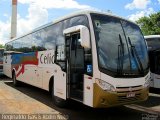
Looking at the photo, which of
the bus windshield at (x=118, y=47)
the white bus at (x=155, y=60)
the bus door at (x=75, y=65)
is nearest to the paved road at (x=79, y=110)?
the bus door at (x=75, y=65)

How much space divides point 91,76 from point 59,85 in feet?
7.51

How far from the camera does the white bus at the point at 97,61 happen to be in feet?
27.8

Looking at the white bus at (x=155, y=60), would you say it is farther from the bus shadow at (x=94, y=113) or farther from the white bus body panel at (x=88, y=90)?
the white bus body panel at (x=88, y=90)

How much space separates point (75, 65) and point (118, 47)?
170cm

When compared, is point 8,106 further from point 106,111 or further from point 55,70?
point 106,111

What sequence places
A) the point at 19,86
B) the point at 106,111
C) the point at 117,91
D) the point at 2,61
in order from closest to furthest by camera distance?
the point at 117,91 < the point at 106,111 < the point at 19,86 < the point at 2,61

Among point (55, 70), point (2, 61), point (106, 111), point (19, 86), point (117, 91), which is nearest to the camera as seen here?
point (117, 91)

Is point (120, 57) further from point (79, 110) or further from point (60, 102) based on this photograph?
point (60, 102)

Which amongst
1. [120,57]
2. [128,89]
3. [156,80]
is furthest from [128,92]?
[156,80]

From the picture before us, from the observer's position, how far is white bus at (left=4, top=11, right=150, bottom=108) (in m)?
8.48

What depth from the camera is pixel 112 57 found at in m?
8.63

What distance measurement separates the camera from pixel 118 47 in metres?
8.88

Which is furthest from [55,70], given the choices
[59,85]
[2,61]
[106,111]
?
[2,61]

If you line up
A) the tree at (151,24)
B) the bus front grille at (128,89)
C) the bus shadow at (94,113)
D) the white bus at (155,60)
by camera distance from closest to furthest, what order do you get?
the bus front grille at (128,89), the bus shadow at (94,113), the white bus at (155,60), the tree at (151,24)
